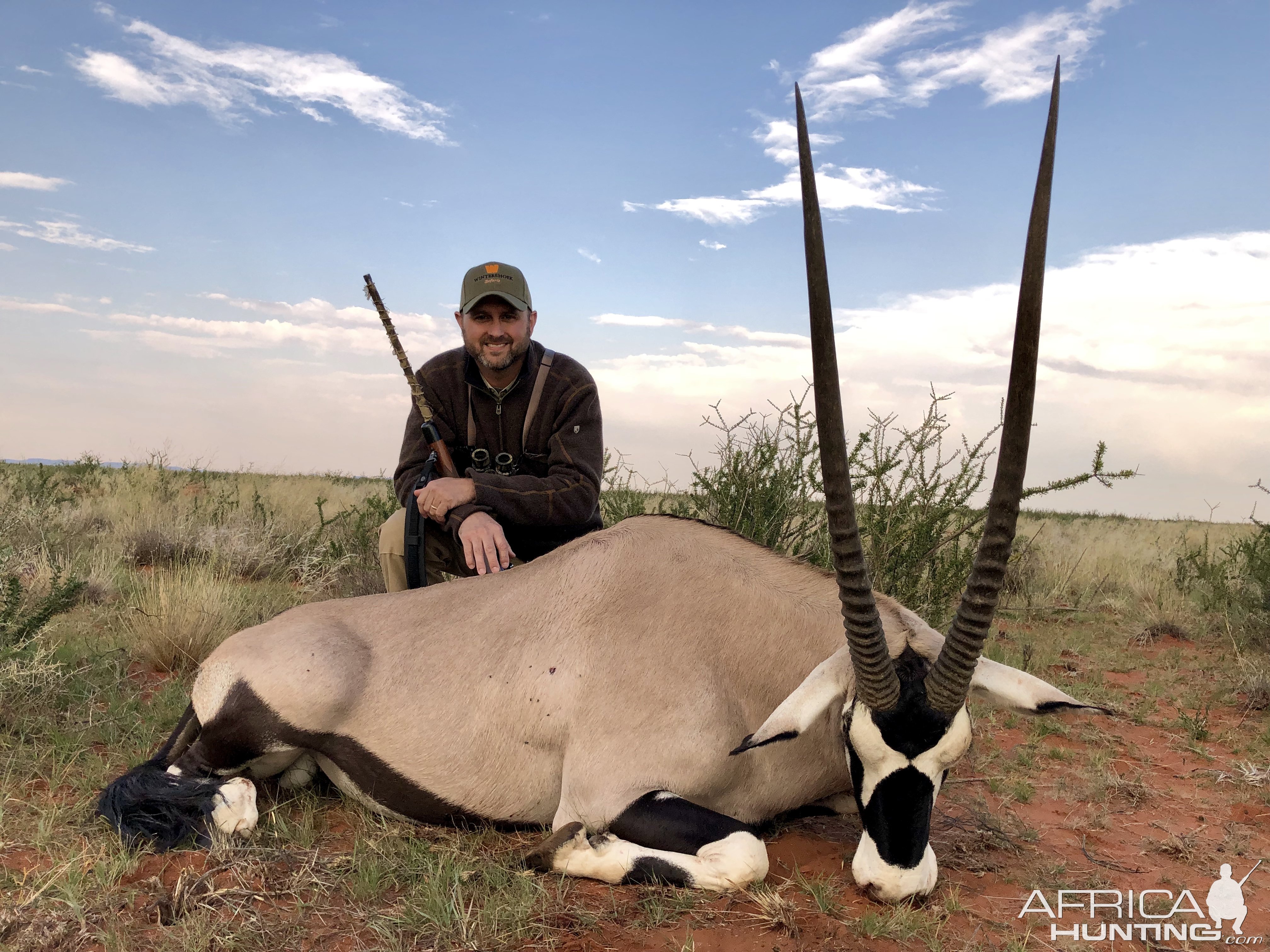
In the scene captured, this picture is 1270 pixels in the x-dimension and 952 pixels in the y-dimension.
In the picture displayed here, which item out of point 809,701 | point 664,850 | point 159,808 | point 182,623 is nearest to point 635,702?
point 664,850

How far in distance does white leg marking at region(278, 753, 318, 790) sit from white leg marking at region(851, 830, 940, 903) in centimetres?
241

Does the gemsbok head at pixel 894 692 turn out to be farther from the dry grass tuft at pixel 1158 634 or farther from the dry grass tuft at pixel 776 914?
the dry grass tuft at pixel 1158 634

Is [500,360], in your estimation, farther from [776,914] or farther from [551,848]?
[776,914]

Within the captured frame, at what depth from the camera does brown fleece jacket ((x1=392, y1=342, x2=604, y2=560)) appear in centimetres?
546

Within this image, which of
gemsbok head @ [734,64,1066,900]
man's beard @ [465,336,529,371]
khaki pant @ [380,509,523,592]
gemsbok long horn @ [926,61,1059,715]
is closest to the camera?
gemsbok long horn @ [926,61,1059,715]

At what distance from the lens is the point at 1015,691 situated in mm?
3328

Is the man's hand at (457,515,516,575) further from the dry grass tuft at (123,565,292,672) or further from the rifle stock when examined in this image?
the dry grass tuft at (123,565,292,672)

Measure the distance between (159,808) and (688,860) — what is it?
2.18 meters

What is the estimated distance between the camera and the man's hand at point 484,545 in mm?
5145

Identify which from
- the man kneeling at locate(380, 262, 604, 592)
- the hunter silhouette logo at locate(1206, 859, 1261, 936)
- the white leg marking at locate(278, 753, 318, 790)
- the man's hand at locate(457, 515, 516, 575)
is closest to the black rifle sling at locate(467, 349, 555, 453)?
the man kneeling at locate(380, 262, 604, 592)

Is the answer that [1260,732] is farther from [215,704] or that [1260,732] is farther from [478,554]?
[215,704]

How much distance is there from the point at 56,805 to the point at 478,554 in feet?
7.35

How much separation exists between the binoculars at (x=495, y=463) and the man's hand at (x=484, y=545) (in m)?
0.76

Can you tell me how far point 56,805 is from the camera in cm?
396
